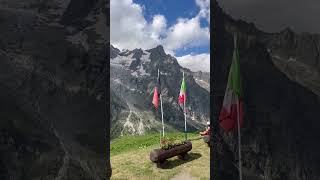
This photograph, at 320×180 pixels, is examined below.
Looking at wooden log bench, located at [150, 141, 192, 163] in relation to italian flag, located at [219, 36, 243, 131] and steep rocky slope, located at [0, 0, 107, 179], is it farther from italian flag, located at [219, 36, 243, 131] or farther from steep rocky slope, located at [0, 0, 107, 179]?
italian flag, located at [219, 36, 243, 131]

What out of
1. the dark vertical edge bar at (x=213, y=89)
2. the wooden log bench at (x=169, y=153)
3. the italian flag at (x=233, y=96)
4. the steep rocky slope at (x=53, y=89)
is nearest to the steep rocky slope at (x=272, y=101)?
the dark vertical edge bar at (x=213, y=89)

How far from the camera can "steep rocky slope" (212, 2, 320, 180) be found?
30.5 feet

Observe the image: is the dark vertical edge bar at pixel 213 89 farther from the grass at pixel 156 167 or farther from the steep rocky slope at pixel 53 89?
the grass at pixel 156 167

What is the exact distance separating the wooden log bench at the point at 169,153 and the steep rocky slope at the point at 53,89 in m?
7.33

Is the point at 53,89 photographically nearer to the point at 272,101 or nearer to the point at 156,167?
the point at 272,101

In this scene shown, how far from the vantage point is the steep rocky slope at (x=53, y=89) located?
11.0 m

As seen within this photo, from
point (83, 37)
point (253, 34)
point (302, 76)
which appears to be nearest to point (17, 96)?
point (83, 37)

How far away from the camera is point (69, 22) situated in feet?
38.5

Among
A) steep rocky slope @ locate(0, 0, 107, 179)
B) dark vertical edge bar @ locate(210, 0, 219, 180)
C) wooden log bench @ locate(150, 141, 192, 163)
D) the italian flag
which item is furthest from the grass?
the italian flag

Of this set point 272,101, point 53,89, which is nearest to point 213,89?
point 272,101

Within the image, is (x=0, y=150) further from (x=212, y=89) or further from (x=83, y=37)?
(x=212, y=89)

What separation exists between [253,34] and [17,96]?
5455mm

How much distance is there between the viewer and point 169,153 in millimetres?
19422

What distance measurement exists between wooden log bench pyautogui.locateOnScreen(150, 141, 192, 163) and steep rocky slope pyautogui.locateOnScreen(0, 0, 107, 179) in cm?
733
